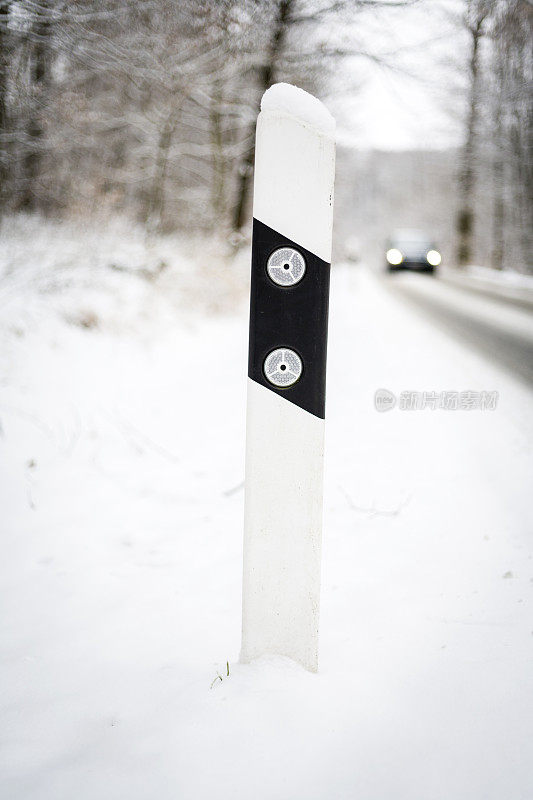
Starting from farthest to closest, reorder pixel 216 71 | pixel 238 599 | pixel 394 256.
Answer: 1. pixel 394 256
2. pixel 216 71
3. pixel 238 599

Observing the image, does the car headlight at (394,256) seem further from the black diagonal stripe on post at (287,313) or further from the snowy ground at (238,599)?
the black diagonal stripe on post at (287,313)

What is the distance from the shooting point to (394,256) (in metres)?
13.8

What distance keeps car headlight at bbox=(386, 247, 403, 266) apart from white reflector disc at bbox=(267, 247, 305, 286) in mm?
13262

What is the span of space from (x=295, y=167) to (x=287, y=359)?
0.48m

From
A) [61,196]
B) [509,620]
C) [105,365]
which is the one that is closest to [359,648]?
[509,620]

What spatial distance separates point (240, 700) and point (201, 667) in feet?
0.91

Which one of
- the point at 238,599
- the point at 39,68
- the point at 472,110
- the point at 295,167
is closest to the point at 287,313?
the point at 295,167

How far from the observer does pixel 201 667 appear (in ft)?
5.14

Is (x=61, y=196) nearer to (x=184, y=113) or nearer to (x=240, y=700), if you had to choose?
(x=184, y=113)

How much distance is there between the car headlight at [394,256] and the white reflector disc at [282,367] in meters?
13.3

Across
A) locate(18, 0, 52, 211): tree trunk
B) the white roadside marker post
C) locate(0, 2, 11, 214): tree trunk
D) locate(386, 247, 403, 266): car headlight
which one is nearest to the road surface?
locate(386, 247, 403, 266): car headlight

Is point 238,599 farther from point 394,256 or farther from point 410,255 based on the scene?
point 394,256

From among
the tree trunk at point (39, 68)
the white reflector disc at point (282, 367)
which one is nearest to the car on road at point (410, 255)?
the tree trunk at point (39, 68)

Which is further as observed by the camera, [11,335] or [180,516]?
[11,335]
